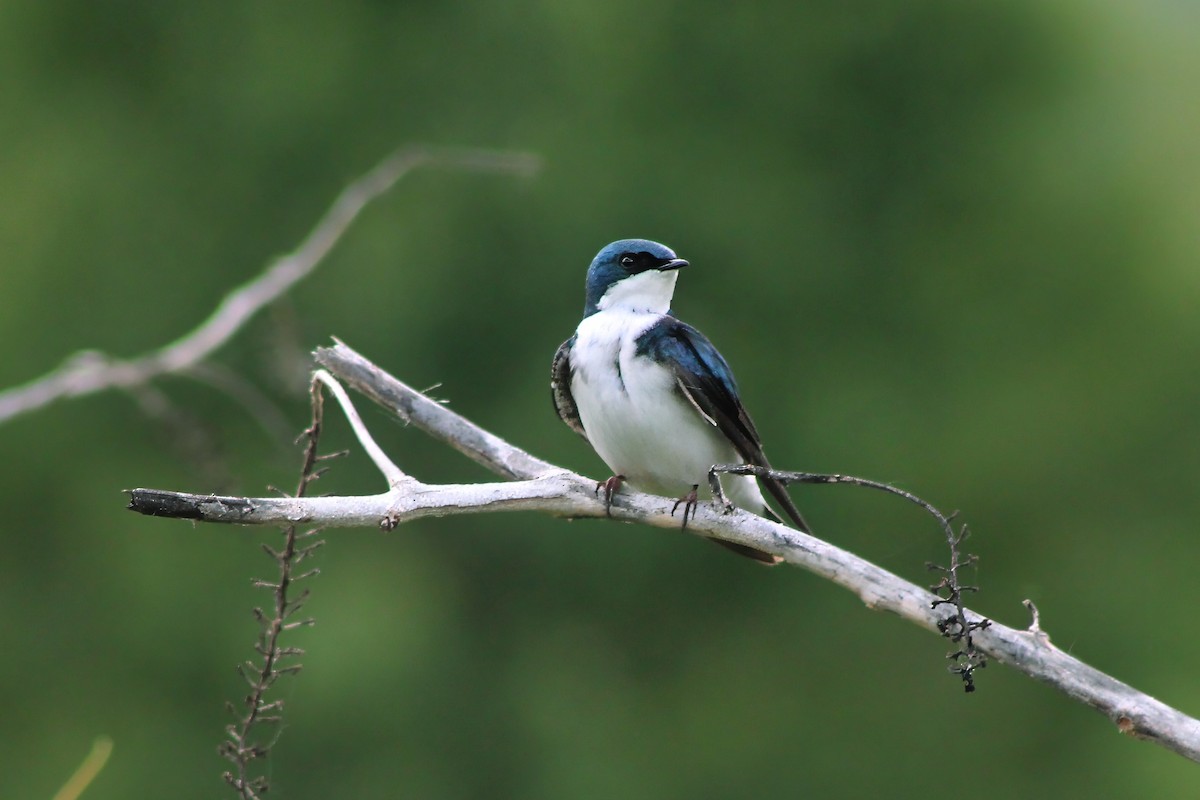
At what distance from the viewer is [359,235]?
12.8m

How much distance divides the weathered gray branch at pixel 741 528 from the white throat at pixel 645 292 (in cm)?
107

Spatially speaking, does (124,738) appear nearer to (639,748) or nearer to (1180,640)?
(639,748)

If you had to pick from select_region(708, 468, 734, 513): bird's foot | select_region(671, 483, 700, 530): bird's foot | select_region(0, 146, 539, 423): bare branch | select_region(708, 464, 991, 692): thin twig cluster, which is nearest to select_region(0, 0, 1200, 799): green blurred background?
select_region(0, 146, 539, 423): bare branch

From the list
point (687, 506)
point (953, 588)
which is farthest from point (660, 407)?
point (953, 588)

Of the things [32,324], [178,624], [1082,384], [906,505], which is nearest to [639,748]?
[906,505]

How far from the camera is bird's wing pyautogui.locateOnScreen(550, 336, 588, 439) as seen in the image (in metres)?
4.73

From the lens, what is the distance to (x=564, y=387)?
15.7 ft

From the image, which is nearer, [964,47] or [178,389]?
[178,389]

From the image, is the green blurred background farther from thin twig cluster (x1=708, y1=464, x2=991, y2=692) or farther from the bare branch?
thin twig cluster (x1=708, y1=464, x2=991, y2=692)

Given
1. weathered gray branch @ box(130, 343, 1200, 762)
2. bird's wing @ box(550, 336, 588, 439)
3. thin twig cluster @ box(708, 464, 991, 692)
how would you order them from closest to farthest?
thin twig cluster @ box(708, 464, 991, 692)
weathered gray branch @ box(130, 343, 1200, 762)
bird's wing @ box(550, 336, 588, 439)

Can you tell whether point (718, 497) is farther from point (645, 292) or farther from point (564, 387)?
point (645, 292)

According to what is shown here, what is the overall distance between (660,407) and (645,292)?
0.61 meters

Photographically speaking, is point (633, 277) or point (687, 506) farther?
point (633, 277)

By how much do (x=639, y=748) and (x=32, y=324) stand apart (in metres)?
6.42
